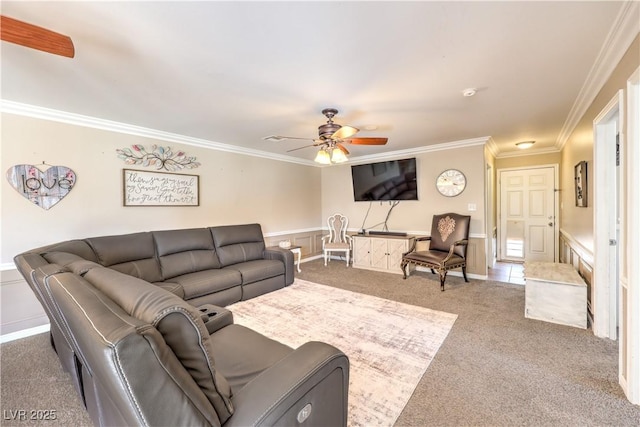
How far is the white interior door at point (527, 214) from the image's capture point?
5219mm

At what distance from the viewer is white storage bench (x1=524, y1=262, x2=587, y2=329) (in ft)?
8.69

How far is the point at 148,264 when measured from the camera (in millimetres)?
3100

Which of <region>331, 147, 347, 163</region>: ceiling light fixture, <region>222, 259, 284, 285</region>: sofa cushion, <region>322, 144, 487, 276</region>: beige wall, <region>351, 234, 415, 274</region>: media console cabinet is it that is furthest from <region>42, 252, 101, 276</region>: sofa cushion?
<region>322, 144, 487, 276</region>: beige wall

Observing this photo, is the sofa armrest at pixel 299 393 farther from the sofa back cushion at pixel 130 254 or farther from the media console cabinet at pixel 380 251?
the media console cabinet at pixel 380 251

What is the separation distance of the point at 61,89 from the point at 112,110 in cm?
50

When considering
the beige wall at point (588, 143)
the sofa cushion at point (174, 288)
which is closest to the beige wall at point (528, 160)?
the beige wall at point (588, 143)

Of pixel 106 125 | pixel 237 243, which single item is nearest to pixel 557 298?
pixel 237 243

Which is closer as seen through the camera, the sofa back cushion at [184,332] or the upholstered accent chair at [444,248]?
the sofa back cushion at [184,332]

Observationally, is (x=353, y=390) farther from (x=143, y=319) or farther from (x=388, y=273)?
(x=388, y=273)

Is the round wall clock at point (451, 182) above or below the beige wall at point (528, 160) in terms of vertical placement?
below

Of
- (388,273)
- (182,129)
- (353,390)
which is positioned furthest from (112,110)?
(388,273)

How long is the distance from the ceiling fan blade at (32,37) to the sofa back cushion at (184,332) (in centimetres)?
136

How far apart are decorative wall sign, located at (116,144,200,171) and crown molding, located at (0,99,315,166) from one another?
17 cm

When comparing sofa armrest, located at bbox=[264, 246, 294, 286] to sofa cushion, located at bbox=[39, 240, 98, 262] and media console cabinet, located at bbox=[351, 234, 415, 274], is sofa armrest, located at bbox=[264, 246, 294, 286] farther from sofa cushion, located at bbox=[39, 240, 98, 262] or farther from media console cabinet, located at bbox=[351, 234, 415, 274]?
sofa cushion, located at bbox=[39, 240, 98, 262]
